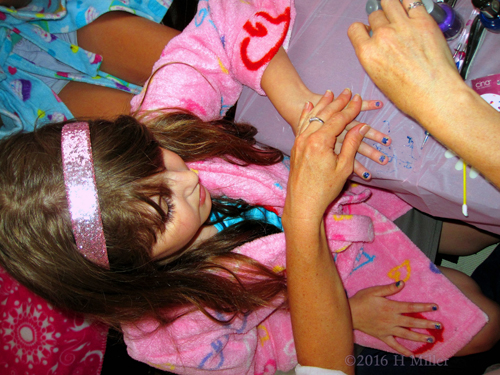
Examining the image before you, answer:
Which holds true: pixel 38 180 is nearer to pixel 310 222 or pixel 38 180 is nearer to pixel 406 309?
pixel 310 222

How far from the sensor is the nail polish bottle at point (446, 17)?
2.08ft

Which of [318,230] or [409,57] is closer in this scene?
[409,57]

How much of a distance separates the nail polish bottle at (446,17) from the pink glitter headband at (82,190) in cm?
69

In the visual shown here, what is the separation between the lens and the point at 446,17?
65cm

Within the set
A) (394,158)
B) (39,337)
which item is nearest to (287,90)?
(394,158)

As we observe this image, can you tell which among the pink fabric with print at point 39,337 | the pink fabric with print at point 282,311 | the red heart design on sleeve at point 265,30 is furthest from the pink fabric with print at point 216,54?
the pink fabric with print at point 39,337

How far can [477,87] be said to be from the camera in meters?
0.63

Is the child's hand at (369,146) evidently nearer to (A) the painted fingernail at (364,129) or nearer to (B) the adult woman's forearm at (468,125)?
(A) the painted fingernail at (364,129)

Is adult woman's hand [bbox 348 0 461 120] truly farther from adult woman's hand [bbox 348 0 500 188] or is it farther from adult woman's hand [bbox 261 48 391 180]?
adult woman's hand [bbox 261 48 391 180]

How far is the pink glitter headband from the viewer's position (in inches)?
25.2

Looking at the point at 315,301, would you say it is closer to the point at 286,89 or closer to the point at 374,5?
the point at 286,89

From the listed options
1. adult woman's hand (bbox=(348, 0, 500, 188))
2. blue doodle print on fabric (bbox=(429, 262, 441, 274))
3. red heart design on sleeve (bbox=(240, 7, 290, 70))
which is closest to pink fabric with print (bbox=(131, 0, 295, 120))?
red heart design on sleeve (bbox=(240, 7, 290, 70))

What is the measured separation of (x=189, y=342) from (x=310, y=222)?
0.45 metres

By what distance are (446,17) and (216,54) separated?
0.52m
